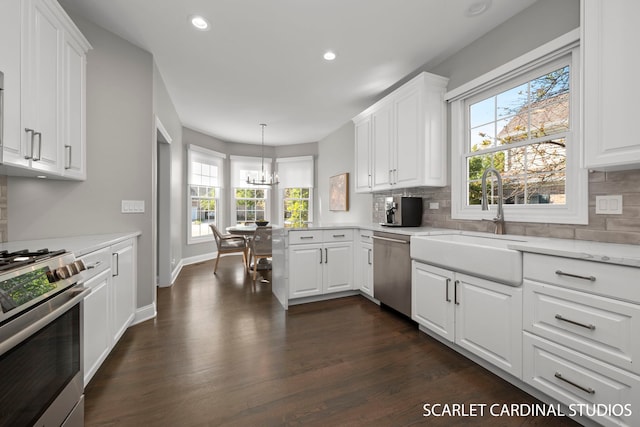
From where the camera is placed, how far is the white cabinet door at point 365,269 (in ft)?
10.5

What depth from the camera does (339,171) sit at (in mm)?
5656

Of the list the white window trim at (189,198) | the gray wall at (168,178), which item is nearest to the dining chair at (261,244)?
the gray wall at (168,178)

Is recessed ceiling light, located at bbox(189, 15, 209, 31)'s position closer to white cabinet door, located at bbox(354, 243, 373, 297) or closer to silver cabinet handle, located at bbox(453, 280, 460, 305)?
white cabinet door, located at bbox(354, 243, 373, 297)

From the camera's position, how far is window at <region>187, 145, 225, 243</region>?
5.56 m

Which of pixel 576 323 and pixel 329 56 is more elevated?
pixel 329 56

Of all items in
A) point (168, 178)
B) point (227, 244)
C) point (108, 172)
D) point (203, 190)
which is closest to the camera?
point (108, 172)

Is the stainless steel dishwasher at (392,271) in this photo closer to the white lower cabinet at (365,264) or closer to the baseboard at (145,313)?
the white lower cabinet at (365,264)

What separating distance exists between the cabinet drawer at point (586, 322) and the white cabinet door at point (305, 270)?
2.05m

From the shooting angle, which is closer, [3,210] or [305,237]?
[3,210]

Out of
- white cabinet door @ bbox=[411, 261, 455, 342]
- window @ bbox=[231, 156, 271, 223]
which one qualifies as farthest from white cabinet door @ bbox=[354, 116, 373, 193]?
→ window @ bbox=[231, 156, 271, 223]

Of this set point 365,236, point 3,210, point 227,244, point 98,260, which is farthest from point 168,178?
point 365,236

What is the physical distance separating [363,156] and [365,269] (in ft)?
5.28

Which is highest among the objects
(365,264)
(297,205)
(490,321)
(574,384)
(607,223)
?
(297,205)

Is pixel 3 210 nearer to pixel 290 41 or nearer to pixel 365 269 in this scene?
pixel 290 41
